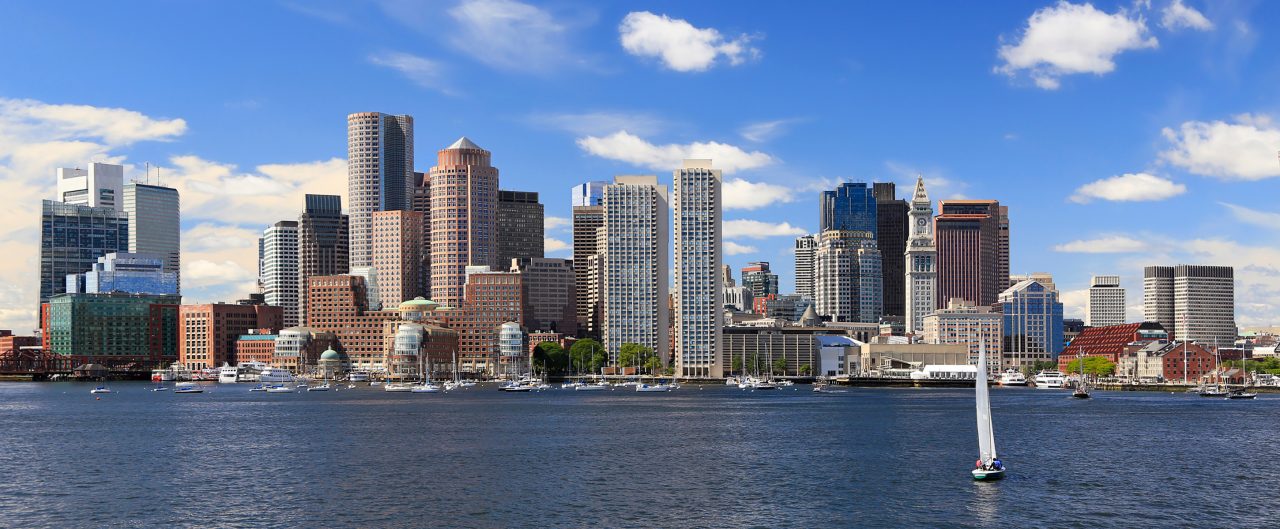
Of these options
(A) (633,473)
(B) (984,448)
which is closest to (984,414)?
(B) (984,448)

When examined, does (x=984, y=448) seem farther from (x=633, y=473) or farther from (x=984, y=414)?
(x=633, y=473)

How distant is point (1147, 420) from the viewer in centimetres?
16825

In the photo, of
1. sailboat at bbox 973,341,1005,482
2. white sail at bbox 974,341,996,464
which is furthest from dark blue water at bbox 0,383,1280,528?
white sail at bbox 974,341,996,464

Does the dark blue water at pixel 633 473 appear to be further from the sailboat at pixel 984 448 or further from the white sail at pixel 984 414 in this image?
the white sail at pixel 984 414

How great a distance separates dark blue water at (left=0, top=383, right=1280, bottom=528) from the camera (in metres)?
83.1

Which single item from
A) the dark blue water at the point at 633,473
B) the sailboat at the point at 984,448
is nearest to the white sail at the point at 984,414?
the sailboat at the point at 984,448

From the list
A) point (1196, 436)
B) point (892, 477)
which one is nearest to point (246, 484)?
point (892, 477)

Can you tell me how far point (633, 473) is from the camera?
342ft

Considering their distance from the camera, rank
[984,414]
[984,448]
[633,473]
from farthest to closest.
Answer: [633,473] < [984,448] < [984,414]

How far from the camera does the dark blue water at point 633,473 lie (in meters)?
83.1

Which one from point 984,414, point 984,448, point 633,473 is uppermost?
point 984,414

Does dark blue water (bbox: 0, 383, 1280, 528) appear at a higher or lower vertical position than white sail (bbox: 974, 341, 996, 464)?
lower

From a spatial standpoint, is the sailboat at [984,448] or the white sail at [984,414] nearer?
the white sail at [984,414]

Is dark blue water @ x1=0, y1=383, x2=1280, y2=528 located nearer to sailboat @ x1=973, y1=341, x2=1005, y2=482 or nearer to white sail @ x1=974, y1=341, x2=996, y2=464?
sailboat @ x1=973, y1=341, x2=1005, y2=482
